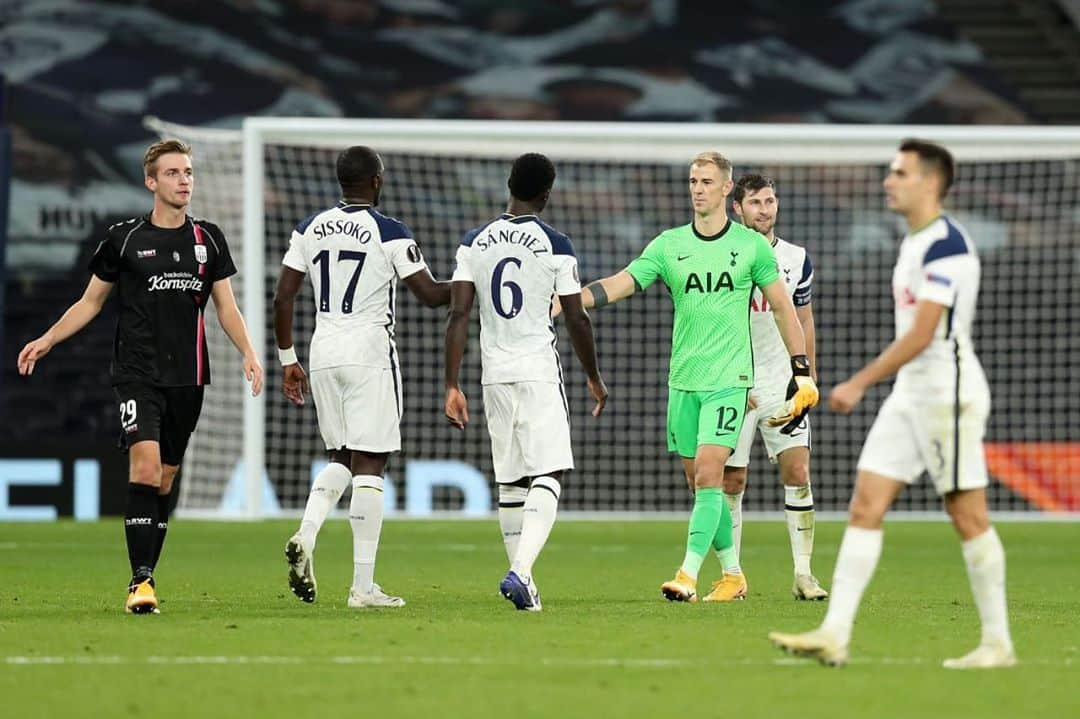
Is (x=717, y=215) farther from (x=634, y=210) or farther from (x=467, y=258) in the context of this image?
(x=634, y=210)

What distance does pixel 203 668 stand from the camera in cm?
641

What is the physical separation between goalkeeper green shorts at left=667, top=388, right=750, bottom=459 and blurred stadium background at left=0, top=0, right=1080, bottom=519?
8731 mm

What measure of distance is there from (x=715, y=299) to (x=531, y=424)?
1203 millimetres

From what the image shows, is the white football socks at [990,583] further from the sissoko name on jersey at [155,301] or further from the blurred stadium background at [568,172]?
the blurred stadium background at [568,172]

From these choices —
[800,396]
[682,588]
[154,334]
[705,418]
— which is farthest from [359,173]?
[682,588]

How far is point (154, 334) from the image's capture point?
859cm

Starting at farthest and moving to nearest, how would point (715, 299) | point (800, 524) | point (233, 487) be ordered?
point (233, 487)
point (800, 524)
point (715, 299)

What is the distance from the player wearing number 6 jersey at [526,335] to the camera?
28.8 ft

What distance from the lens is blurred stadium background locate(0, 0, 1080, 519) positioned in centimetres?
1950

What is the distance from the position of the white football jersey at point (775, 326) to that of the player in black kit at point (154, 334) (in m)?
2.87

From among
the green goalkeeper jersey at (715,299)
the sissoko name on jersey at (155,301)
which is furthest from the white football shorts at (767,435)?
the sissoko name on jersey at (155,301)

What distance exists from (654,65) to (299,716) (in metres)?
21.7

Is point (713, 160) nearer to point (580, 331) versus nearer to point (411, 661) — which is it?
point (580, 331)

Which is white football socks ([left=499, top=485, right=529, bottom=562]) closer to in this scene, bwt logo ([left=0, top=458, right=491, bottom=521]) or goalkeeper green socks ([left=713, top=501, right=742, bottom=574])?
goalkeeper green socks ([left=713, top=501, right=742, bottom=574])
